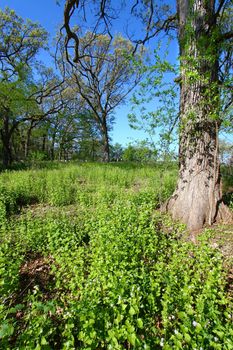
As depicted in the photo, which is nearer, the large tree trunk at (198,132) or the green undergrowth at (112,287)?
the green undergrowth at (112,287)

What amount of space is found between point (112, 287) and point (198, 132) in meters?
3.26

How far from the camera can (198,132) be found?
4027 millimetres

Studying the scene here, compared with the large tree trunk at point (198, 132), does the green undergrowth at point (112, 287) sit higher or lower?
lower

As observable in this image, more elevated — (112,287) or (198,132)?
(198,132)

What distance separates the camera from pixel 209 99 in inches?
139

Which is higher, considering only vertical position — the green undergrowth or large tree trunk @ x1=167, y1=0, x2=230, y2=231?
large tree trunk @ x1=167, y1=0, x2=230, y2=231

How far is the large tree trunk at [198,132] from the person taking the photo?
385cm

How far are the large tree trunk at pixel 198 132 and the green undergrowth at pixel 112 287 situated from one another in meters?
0.69

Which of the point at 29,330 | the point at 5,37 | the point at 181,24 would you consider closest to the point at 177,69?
the point at 181,24

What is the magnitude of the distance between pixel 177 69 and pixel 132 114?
1260mm

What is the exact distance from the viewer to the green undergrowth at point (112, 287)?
1.65 metres

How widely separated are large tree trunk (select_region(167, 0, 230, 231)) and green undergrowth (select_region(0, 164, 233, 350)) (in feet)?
2.27

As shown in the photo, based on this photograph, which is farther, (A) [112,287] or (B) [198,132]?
(B) [198,132]

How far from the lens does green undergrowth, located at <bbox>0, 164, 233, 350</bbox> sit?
64.9 inches
